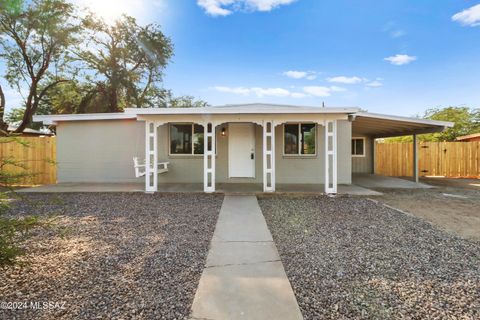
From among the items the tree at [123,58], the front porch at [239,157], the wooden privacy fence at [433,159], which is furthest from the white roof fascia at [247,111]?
the tree at [123,58]

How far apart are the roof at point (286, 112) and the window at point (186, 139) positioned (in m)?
1.39

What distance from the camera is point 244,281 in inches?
100.0

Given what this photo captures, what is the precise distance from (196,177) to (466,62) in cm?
1666

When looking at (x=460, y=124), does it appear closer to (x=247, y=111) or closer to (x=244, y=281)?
(x=247, y=111)

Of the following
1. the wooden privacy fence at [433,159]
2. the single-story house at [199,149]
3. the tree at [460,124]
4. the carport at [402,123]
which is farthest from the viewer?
the tree at [460,124]

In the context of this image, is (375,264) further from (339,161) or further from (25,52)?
(25,52)

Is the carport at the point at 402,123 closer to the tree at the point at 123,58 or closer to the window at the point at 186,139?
the window at the point at 186,139

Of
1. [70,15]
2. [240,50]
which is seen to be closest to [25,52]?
[70,15]

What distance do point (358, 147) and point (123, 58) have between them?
1792 centimetres

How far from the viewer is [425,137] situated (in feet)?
62.1

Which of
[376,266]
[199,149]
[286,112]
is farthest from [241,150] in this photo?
[376,266]

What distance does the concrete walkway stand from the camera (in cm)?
204

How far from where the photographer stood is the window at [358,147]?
1349 cm

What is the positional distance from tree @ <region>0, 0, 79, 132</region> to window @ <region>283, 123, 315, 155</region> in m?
14.7
